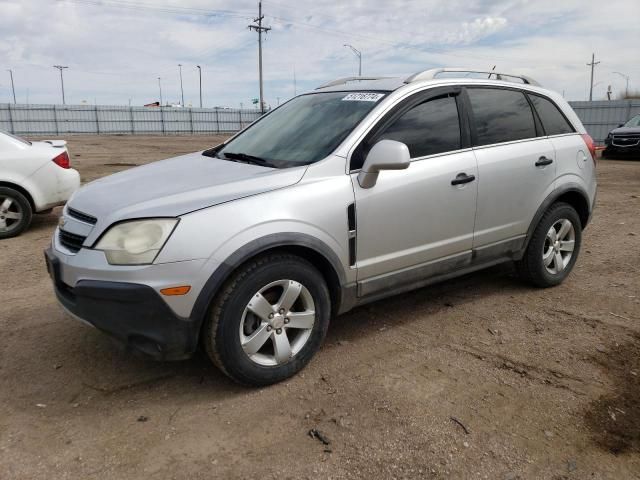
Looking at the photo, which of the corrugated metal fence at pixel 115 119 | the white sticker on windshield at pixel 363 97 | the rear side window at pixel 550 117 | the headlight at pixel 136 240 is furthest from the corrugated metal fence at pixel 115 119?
the headlight at pixel 136 240

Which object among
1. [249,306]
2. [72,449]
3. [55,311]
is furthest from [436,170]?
[55,311]

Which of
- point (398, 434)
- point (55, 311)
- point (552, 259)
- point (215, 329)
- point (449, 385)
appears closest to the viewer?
point (398, 434)

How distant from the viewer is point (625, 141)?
A: 685 inches

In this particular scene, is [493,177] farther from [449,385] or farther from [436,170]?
[449,385]

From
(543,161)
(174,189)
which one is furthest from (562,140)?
(174,189)

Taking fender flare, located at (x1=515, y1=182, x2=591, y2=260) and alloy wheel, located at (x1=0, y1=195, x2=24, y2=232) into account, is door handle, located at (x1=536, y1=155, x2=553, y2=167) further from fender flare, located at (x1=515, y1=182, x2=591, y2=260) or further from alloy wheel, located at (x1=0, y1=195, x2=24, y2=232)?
alloy wheel, located at (x1=0, y1=195, x2=24, y2=232)

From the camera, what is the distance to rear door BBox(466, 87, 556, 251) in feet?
13.1

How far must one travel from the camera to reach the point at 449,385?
3.14 meters

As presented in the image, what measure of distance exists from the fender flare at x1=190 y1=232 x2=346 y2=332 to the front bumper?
0.29 feet

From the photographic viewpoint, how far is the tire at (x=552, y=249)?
14.7 ft

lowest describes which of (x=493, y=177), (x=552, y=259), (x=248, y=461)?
(x=248, y=461)

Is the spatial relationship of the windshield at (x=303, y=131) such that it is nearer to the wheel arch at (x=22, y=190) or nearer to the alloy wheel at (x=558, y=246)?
the alloy wheel at (x=558, y=246)

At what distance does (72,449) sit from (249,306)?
1.07 metres

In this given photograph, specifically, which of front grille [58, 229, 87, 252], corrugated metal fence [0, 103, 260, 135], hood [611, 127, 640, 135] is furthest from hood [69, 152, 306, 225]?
corrugated metal fence [0, 103, 260, 135]
